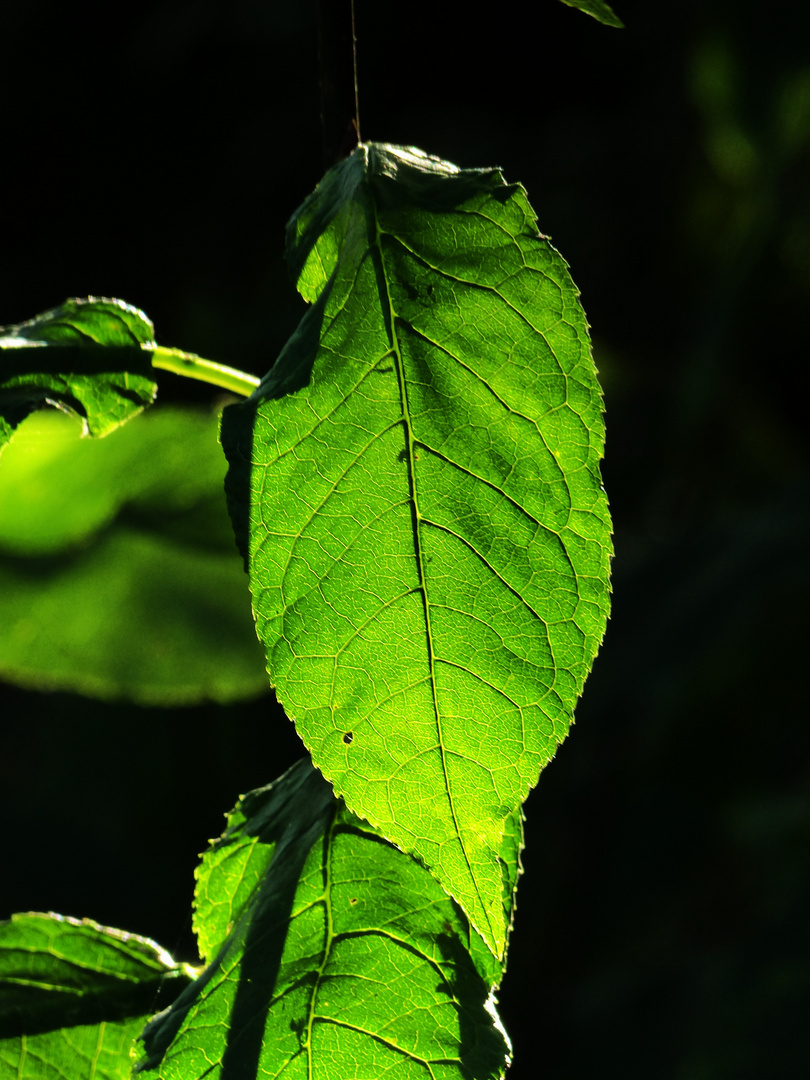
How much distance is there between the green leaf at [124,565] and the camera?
68 cm

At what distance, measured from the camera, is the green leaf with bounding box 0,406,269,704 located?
2.23 ft

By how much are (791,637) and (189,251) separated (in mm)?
2080

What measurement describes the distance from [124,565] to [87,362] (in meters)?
0.33

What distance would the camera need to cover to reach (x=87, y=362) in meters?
0.40

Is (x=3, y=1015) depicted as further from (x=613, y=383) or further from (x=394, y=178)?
(x=613, y=383)

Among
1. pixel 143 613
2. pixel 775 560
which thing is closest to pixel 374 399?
pixel 143 613

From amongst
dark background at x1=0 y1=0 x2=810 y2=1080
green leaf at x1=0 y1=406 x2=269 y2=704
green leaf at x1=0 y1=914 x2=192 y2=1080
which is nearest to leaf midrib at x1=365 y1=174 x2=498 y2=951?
green leaf at x1=0 y1=914 x2=192 y2=1080

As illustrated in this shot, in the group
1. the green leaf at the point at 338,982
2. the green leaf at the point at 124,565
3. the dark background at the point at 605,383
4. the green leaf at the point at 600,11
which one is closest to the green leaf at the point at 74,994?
the green leaf at the point at 338,982

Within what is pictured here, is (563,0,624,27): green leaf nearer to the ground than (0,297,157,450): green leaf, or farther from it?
farther from it

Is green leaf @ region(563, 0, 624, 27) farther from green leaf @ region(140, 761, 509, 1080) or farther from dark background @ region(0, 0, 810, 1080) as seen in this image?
dark background @ region(0, 0, 810, 1080)

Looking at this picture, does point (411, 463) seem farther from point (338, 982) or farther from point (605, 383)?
point (605, 383)

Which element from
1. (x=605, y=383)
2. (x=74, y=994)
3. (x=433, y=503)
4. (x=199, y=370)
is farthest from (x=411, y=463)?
(x=605, y=383)

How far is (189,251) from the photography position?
3.21 metres

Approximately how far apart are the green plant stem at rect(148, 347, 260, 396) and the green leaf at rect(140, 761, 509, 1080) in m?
0.17
